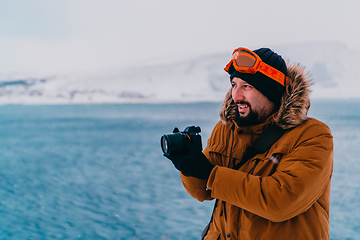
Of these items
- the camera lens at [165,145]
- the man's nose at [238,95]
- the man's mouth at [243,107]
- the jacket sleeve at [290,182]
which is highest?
the man's nose at [238,95]

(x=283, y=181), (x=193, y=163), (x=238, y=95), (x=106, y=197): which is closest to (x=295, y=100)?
(x=238, y=95)

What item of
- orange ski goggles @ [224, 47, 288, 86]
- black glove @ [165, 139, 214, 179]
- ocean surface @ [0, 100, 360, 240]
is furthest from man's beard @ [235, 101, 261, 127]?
ocean surface @ [0, 100, 360, 240]

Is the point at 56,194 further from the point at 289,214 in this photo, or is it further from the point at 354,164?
the point at 354,164

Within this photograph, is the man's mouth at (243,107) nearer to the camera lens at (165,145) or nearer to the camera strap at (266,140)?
the camera strap at (266,140)

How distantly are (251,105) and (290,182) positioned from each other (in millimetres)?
406

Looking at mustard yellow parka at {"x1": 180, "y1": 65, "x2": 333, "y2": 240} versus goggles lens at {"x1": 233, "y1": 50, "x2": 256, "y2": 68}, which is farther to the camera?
goggles lens at {"x1": 233, "y1": 50, "x2": 256, "y2": 68}

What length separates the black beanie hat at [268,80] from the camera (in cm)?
112

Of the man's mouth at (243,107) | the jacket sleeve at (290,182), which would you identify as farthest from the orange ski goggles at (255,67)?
the jacket sleeve at (290,182)

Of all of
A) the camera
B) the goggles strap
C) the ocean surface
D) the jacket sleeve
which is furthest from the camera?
the ocean surface

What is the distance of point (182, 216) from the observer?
754 centimetres

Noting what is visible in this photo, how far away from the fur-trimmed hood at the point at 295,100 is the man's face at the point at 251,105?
54 millimetres

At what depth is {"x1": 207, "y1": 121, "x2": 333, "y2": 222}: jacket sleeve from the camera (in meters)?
0.86

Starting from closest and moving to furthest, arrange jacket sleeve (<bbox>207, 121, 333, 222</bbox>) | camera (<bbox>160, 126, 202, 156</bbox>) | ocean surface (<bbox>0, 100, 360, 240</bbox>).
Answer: jacket sleeve (<bbox>207, 121, 333, 222</bbox>)
camera (<bbox>160, 126, 202, 156</bbox>)
ocean surface (<bbox>0, 100, 360, 240</bbox>)

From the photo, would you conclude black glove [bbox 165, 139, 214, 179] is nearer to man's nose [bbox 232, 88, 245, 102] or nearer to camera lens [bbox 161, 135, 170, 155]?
camera lens [bbox 161, 135, 170, 155]
